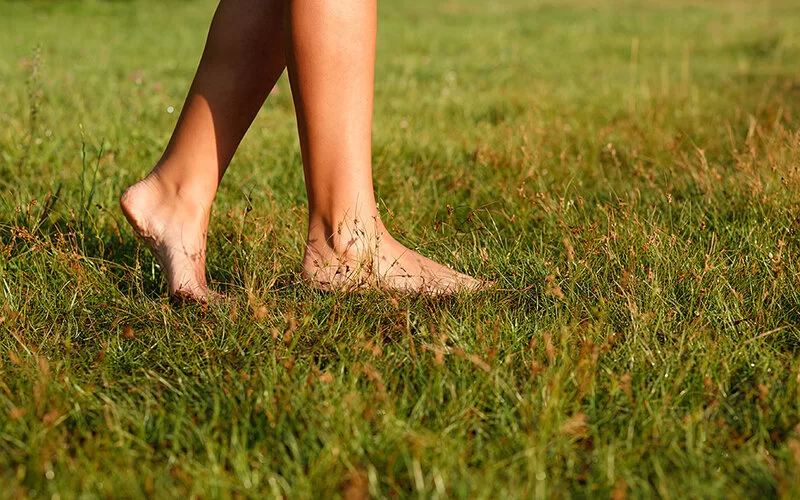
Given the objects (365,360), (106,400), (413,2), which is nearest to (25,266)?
(106,400)

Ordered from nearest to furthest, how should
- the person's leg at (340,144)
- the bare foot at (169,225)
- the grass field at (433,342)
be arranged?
the grass field at (433,342) → the person's leg at (340,144) → the bare foot at (169,225)

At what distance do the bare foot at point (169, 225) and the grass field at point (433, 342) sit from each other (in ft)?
0.31

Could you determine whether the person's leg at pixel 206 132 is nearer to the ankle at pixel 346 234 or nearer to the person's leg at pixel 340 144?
the person's leg at pixel 340 144

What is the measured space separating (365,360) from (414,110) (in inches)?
129

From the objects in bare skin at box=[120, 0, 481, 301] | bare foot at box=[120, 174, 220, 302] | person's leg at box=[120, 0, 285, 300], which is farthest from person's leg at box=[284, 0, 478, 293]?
bare foot at box=[120, 174, 220, 302]

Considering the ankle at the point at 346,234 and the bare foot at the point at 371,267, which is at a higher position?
the ankle at the point at 346,234

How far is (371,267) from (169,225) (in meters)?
0.56

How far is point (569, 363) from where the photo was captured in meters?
1.51

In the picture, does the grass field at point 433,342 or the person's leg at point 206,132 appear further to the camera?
the person's leg at point 206,132

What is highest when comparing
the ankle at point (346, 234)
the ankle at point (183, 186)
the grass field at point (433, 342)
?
the ankle at point (183, 186)

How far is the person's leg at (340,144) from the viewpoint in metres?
1.90

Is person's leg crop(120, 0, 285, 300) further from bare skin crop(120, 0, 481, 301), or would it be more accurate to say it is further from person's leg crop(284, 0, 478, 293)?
person's leg crop(284, 0, 478, 293)

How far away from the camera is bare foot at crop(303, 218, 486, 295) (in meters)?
1.94

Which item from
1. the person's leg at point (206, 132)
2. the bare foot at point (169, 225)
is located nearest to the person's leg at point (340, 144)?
the person's leg at point (206, 132)
